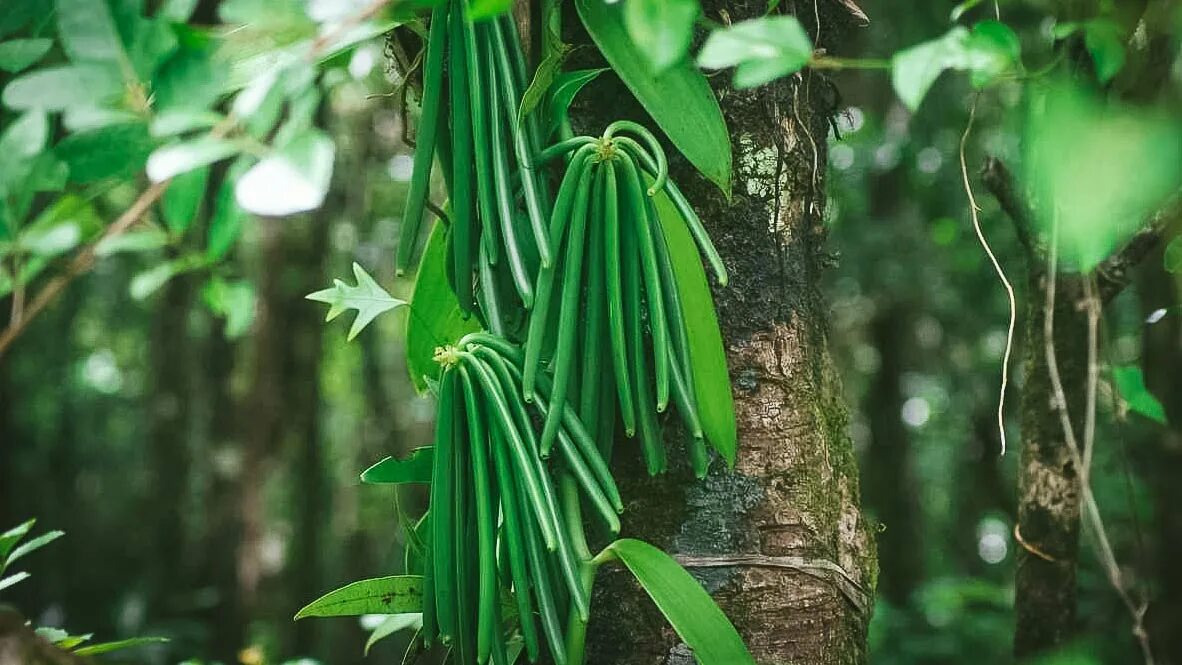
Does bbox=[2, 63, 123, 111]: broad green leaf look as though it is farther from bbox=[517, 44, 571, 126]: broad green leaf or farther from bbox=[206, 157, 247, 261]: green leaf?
bbox=[517, 44, 571, 126]: broad green leaf

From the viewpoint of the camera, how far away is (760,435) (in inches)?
29.1

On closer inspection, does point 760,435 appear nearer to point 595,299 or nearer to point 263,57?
point 595,299

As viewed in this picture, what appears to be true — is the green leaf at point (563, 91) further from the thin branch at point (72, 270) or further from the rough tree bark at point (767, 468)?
the thin branch at point (72, 270)

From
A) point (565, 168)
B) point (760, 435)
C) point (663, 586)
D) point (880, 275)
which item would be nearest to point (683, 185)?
point (565, 168)

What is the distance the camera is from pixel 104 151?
483mm

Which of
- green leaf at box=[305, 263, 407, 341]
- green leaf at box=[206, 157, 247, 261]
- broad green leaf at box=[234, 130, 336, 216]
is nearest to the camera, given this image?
broad green leaf at box=[234, 130, 336, 216]

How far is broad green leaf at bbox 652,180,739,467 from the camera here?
0.67 m

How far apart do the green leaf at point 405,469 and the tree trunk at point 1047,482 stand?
65 cm

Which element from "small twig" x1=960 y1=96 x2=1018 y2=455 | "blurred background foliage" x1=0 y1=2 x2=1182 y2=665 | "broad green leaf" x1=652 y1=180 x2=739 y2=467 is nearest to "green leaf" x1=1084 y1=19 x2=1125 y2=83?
"small twig" x1=960 y1=96 x2=1018 y2=455

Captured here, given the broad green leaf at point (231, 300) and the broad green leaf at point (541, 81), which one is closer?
the broad green leaf at point (541, 81)

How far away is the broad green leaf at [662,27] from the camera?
0.44m

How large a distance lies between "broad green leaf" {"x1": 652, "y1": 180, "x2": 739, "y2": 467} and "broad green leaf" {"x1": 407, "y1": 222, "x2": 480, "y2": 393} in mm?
244

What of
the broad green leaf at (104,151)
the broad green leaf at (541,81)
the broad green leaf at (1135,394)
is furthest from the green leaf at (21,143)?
the broad green leaf at (1135,394)

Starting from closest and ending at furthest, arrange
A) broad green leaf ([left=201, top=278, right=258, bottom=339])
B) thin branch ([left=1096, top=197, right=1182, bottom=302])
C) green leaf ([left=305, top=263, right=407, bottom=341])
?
1. green leaf ([left=305, top=263, right=407, bottom=341])
2. thin branch ([left=1096, top=197, right=1182, bottom=302])
3. broad green leaf ([left=201, top=278, right=258, bottom=339])
